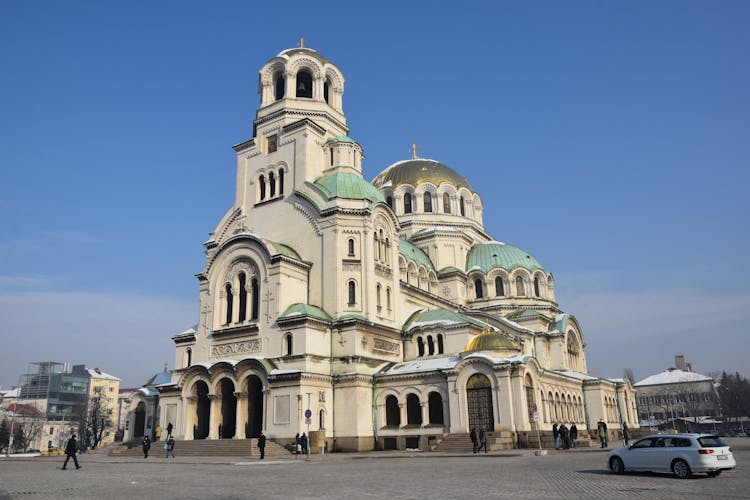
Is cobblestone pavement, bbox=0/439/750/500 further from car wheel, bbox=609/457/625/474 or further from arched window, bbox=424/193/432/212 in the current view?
arched window, bbox=424/193/432/212

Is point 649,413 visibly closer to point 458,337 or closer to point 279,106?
point 458,337

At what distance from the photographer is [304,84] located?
46906 millimetres

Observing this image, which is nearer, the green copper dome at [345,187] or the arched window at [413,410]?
the arched window at [413,410]

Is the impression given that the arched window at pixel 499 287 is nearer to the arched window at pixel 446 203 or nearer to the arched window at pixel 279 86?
the arched window at pixel 446 203

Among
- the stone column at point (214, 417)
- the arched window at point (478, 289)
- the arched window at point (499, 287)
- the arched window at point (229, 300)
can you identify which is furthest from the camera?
the arched window at point (478, 289)

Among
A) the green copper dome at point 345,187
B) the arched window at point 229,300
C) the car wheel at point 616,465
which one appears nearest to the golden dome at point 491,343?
the green copper dome at point 345,187

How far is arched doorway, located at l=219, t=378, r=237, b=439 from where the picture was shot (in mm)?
37000

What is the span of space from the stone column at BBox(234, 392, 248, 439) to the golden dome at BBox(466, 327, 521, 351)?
13.4 m

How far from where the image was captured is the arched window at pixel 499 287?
52.6 metres

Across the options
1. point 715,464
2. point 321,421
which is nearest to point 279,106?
point 321,421

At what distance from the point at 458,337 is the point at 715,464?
2499cm

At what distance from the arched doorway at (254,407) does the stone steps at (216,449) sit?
8.52 ft

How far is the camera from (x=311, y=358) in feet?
115

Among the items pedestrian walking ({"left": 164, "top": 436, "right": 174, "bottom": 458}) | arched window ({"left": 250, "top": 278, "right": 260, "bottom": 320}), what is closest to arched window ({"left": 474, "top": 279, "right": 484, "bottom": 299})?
arched window ({"left": 250, "top": 278, "right": 260, "bottom": 320})
